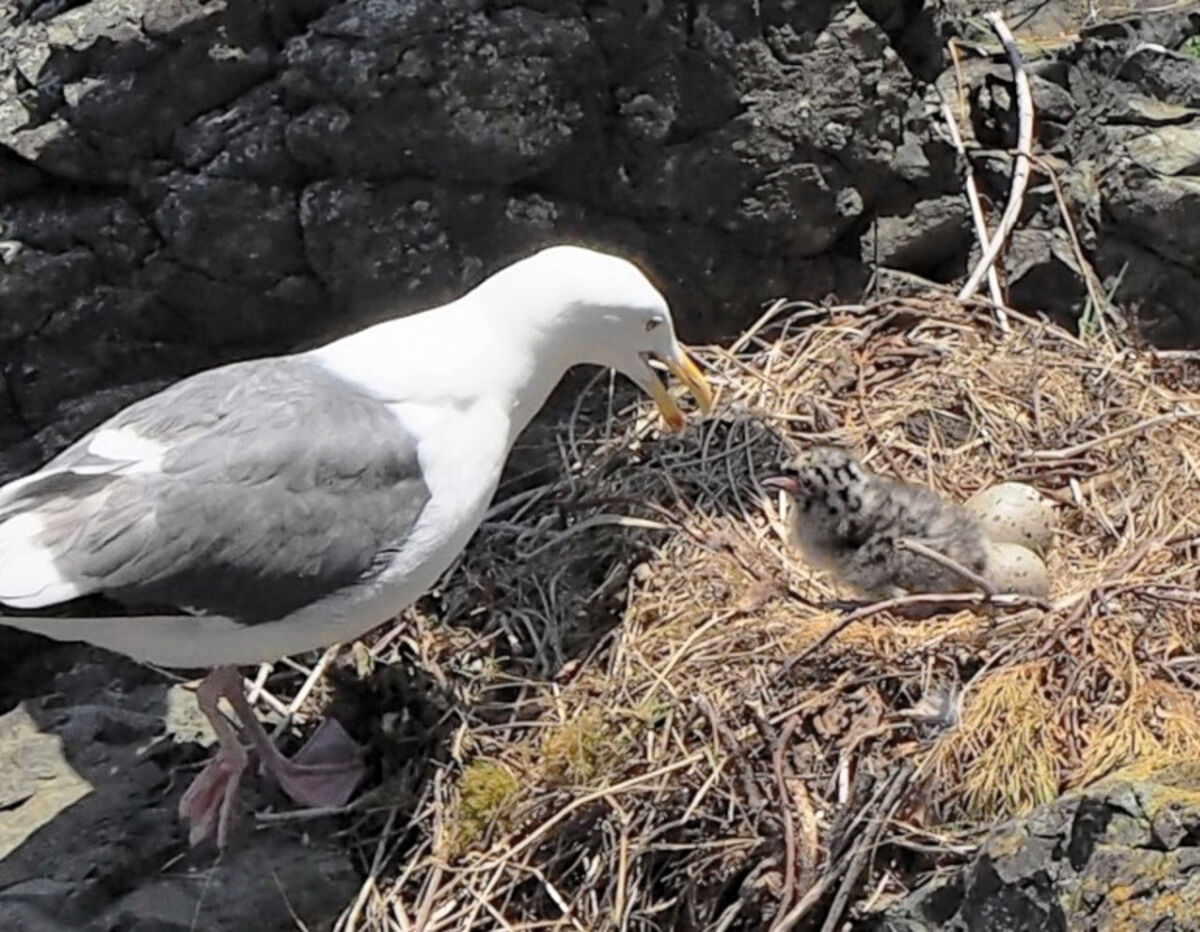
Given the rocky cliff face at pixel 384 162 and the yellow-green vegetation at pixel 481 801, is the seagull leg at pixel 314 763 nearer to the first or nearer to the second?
the yellow-green vegetation at pixel 481 801

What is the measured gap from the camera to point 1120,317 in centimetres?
576

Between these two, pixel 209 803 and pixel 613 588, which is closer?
pixel 209 803

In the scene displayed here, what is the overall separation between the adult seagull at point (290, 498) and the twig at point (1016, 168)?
1.56 metres

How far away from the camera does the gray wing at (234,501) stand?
3910 millimetres

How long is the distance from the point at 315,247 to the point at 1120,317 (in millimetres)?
2420

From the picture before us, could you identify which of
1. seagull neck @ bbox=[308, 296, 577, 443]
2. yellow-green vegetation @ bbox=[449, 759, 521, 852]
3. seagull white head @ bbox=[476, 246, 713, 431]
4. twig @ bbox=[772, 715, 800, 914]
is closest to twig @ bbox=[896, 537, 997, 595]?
twig @ bbox=[772, 715, 800, 914]

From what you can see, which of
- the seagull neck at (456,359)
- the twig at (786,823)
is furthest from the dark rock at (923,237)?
the twig at (786,823)

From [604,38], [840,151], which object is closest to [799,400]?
[840,151]

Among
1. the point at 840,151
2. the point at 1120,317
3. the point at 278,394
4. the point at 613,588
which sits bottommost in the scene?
the point at 1120,317

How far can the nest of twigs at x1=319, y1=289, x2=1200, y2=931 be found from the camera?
384 centimetres

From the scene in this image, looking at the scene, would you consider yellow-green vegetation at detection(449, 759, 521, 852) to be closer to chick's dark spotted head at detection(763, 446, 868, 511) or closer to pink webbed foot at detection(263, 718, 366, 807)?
pink webbed foot at detection(263, 718, 366, 807)

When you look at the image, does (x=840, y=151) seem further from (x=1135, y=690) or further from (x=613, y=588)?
(x=1135, y=690)

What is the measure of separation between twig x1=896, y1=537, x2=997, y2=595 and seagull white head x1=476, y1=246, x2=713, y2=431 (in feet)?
2.50

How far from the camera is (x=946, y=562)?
14.0 ft
